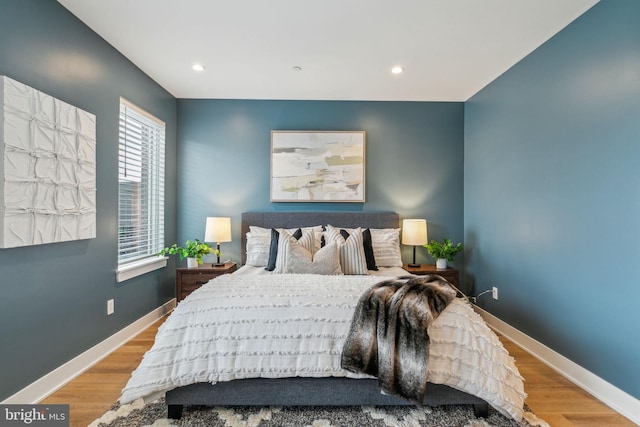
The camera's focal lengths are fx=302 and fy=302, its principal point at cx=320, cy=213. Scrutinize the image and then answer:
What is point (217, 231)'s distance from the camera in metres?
3.55

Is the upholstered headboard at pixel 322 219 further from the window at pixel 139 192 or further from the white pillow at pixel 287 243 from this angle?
the window at pixel 139 192

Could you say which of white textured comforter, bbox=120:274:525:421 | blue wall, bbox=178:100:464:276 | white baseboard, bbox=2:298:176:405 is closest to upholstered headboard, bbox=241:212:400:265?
blue wall, bbox=178:100:464:276

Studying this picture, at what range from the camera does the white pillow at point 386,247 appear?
3445 mm

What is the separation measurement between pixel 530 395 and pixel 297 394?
5.41ft

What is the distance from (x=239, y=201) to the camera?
156 inches

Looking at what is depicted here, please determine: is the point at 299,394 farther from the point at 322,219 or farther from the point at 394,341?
the point at 322,219

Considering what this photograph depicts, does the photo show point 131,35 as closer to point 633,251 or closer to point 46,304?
point 46,304

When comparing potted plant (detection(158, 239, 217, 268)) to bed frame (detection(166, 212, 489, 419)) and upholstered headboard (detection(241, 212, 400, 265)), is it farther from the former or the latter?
bed frame (detection(166, 212, 489, 419))

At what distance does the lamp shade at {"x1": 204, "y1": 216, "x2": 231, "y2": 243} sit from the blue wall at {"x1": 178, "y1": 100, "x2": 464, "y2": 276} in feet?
1.17

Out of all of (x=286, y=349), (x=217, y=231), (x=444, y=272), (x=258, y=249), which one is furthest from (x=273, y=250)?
(x=444, y=272)

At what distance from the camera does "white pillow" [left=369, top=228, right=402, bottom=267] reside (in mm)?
3445

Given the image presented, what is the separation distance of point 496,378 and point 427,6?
2.44 meters

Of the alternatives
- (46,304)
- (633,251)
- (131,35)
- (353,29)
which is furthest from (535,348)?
(131,35)

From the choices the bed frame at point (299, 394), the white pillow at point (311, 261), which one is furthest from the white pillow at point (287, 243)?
the bed frame at point (299, 394)
